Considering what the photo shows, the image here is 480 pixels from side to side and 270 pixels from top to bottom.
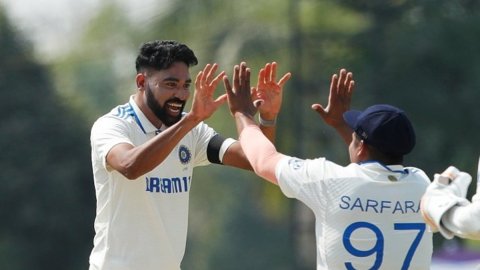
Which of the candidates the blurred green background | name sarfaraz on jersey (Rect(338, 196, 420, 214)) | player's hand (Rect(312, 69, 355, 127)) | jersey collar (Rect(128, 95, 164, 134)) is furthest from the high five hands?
the blurred green background

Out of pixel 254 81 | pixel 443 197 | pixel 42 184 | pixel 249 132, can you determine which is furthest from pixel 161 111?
pixel 42 184

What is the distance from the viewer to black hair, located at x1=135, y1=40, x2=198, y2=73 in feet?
23.5

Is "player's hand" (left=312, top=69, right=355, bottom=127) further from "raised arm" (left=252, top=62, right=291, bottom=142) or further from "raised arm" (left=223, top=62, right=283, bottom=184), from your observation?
"raised arm" (left=223, top=62, right=283, bottom=184)

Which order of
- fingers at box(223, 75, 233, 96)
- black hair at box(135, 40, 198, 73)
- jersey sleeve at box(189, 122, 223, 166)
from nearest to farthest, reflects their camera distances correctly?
fingers at box(223, 75, 233, 96) → black hair at box(135, 40, 198, 73) → jersey sleeve at box(189, 122, 223, 166)

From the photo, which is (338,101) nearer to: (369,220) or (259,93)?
(259,93)

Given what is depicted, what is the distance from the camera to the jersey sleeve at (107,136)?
6867 mm

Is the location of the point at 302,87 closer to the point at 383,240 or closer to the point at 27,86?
the point at 27,86

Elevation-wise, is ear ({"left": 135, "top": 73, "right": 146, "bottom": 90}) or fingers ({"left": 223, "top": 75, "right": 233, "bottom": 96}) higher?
ear ({"left": 135, "top": 73, "right": 146, "bottom": 90})

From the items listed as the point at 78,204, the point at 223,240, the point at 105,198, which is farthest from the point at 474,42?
the point at 105,198

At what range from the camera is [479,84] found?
1873cm

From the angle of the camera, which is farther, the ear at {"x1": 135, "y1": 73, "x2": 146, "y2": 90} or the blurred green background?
the blurred green background

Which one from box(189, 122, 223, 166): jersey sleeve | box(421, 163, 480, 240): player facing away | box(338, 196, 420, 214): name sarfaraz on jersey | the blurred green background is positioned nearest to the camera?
box(421, 163, 480, 240): player facing away

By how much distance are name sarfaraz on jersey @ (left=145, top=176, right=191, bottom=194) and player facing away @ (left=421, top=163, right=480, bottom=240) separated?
6.04 feet

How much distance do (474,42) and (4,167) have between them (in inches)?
247
